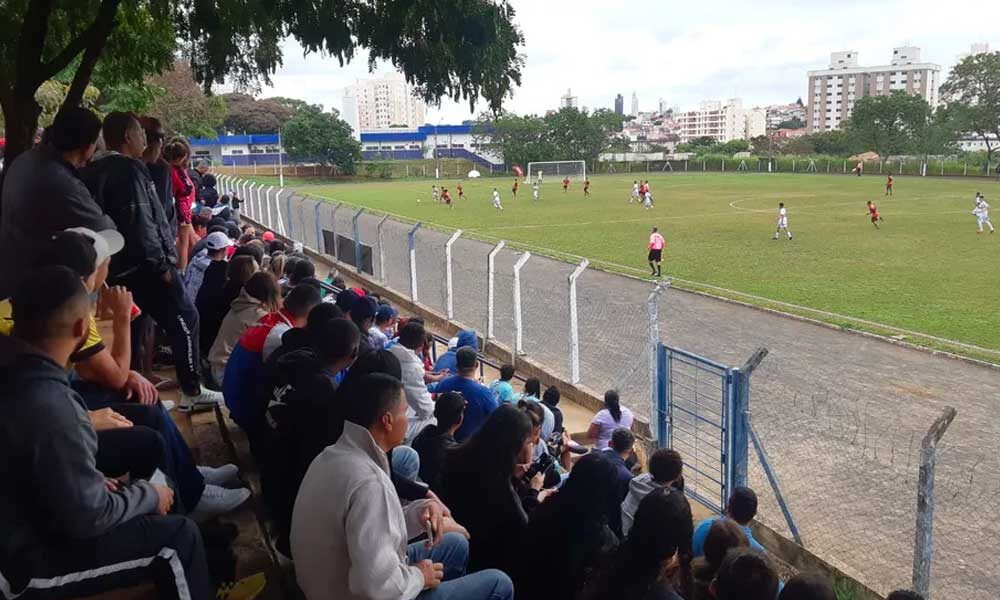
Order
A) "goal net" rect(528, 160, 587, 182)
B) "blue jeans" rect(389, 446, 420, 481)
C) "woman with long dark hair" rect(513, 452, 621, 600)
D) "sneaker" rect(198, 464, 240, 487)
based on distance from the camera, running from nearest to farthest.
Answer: "woman with long dark hair" rect(513, 452, 621, 600)
"blue jeans" rect(389, 446, 420, 481)
"sneaker" rect(198, 464, 240, 487)
"goal net" rect(528, 160, 587, 182)

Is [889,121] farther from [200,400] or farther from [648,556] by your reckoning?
[648,556]

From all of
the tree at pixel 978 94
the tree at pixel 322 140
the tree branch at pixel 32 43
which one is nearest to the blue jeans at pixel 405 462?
the tree branch at pixel 32 43

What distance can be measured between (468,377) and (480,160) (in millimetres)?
90325

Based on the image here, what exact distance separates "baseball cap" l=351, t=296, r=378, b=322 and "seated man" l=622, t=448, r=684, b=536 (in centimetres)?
234

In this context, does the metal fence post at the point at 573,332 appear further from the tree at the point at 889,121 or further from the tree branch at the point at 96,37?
the tree at the point at 889,121

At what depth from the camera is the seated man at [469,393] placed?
17.7ft

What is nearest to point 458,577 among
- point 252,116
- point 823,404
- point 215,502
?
point 215,502

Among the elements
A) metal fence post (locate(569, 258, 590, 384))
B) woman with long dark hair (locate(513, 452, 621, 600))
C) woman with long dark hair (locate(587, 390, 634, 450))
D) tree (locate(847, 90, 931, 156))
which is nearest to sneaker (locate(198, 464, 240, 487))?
woman with long dark hair (locate(513, 452, 621, 600))

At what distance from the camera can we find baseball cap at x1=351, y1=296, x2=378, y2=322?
6000mm

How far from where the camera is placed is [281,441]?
12.4 feet

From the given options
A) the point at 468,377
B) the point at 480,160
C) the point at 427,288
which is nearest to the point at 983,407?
the point at 468,377

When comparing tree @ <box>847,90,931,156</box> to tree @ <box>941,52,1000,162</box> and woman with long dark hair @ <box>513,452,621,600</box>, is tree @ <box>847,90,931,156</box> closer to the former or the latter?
tree @ <box>941,52,1000,162</box>

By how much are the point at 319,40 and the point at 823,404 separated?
6227 millimetres

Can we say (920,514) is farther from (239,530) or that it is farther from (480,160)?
(480,160)
